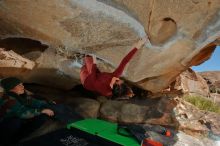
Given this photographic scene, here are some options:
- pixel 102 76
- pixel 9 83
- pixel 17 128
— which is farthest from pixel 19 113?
pixel 102 76

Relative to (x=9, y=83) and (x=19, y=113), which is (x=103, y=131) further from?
(x=9, y=83)

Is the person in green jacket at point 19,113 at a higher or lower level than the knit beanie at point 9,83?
lower

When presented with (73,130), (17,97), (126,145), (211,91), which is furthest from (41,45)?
(211,91)

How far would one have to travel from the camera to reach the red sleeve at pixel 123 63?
6.15 m

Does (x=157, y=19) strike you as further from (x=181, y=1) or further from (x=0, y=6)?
(x=0, y=6)

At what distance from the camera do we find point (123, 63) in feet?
20.9

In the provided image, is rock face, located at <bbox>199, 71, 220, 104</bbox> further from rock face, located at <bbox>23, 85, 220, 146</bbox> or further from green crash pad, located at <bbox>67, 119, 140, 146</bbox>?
green crash pad, located at <bbox>67, 119, 140, 146</bbox>

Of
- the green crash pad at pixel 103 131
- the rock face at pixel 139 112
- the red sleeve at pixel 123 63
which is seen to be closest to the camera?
the green crash pad at pixel 103 131

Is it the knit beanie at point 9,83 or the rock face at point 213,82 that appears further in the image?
the rock face at point 213,82

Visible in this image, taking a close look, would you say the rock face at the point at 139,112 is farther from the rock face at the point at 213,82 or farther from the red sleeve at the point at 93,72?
the rock face at the point at 213,82

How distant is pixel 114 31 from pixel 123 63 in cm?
81

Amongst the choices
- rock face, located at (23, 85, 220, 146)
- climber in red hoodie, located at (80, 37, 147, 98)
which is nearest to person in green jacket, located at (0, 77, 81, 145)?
climber in red hoodie, located at (80, 37, 147, 98)

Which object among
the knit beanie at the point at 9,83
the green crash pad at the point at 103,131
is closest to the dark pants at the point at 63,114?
the green crash pad at the point at 103,131

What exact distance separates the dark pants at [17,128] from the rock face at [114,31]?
1.63 meters
